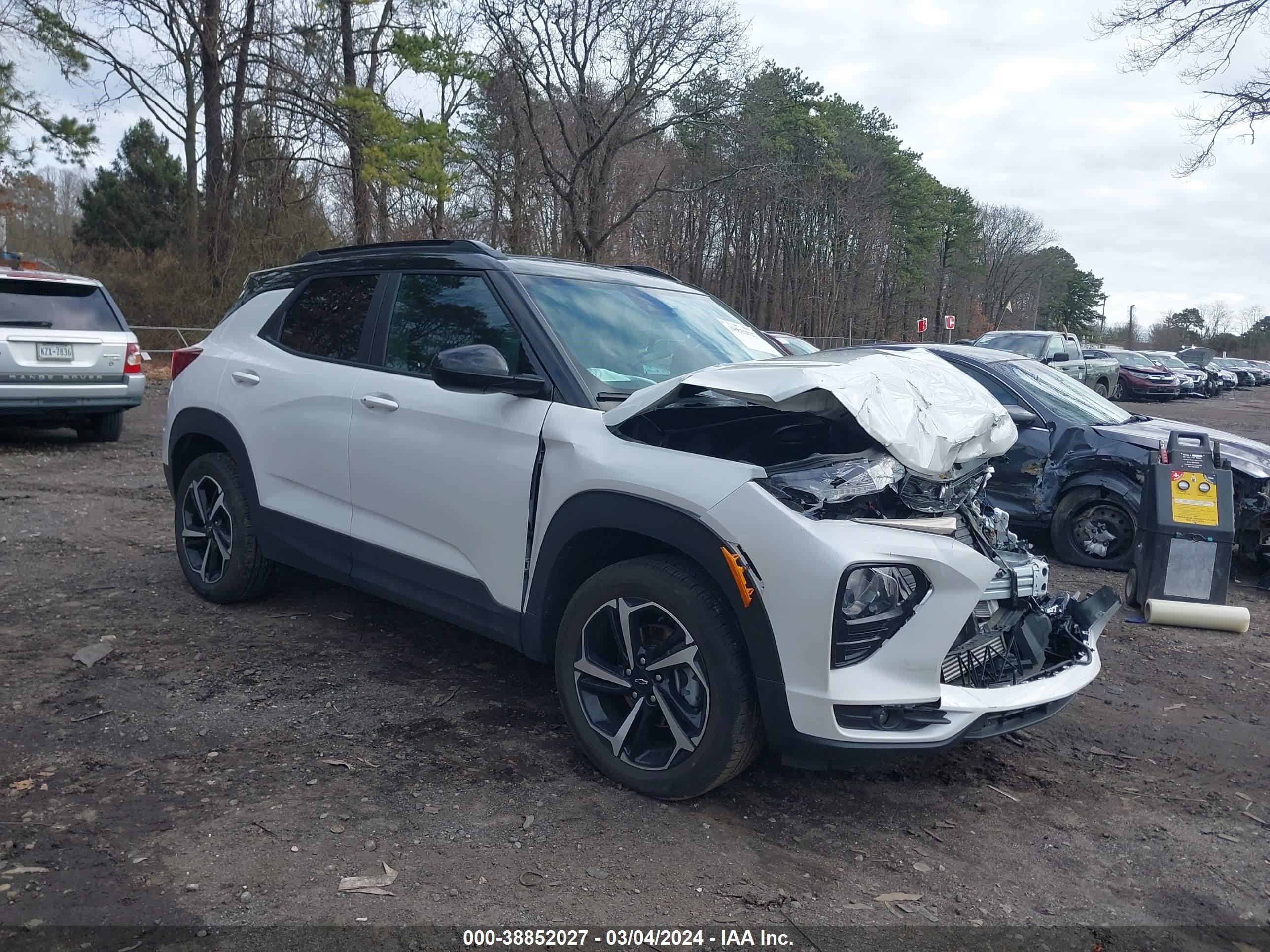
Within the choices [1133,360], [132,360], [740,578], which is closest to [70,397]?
[132,360]

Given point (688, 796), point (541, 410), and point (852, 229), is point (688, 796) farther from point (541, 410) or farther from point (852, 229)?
point (852, 229)

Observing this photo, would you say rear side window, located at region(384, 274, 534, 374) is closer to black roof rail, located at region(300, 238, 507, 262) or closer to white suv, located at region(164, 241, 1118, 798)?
white suv, located at region(164, 241, 1118, 798)

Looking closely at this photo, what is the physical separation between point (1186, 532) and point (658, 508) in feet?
12.8

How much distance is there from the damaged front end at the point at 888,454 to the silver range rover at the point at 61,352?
27.8 ft

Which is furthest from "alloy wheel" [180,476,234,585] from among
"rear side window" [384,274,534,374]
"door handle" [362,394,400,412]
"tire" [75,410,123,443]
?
"tire" [75,410,123,443]

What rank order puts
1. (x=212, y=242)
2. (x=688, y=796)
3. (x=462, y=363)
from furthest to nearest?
(x=212, y=242)
(x=462, y=363)
(x=688, y=796)

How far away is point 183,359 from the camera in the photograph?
5449 millimetres

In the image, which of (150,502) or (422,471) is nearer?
(422,471)

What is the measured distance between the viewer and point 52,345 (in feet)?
31.4

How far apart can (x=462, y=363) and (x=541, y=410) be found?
1.12 ft

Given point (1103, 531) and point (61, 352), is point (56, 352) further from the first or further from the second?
point (1103, 531)

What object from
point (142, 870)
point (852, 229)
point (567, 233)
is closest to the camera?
point (142, 870)

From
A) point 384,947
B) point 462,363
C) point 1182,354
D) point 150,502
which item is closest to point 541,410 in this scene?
point 462,363

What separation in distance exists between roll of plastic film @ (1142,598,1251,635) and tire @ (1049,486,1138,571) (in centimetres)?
153
